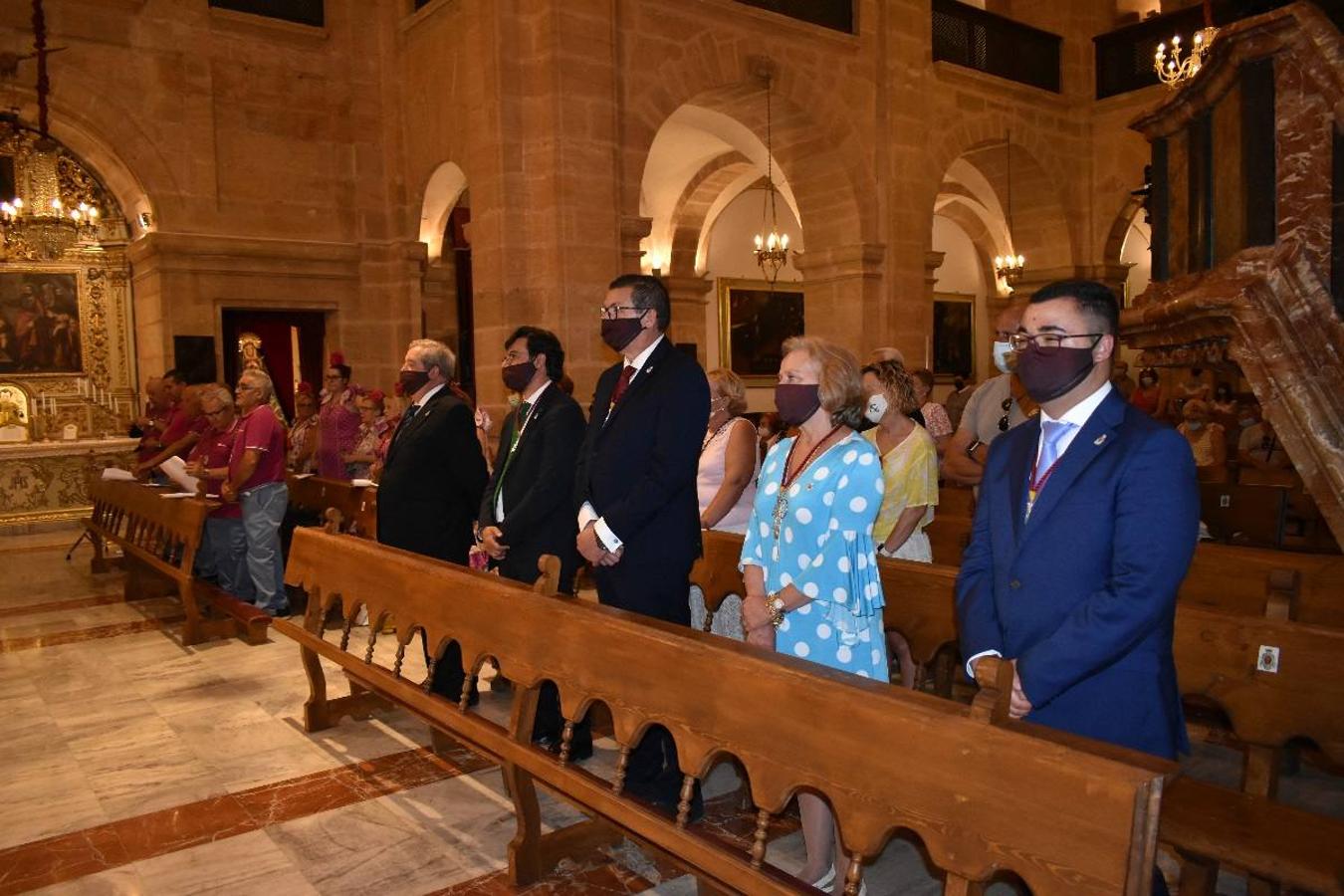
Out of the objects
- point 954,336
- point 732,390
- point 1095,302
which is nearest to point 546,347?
point 732,390

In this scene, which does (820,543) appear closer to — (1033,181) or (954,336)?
(1033,181)

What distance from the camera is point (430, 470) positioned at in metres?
4.41

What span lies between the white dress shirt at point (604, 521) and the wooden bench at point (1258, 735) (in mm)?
1735

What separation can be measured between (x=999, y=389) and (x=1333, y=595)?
5.71 ft

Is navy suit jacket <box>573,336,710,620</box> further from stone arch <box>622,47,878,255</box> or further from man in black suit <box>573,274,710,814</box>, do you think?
stone arch <box>622,47,878,255</box>

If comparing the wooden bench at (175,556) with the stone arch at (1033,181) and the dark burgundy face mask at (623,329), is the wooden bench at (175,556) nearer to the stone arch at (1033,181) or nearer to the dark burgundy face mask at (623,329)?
the dark burgundy face mask at (623,329)

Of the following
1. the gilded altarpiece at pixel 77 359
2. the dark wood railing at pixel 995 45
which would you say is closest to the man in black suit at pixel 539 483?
the gilded altarpiece at pixel 77 359

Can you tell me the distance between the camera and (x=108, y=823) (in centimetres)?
341

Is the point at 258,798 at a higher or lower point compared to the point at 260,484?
lower

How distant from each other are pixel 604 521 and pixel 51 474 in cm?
1093

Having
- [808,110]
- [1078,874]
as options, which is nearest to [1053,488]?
[1078,874]

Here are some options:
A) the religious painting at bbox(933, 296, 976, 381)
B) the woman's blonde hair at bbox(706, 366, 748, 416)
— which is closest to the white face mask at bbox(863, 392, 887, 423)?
the woman's blonde hair at bbox(706, 366, 748, 416)

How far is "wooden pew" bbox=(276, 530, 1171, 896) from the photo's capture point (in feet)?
5.12

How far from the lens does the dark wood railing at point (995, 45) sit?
516 inches
